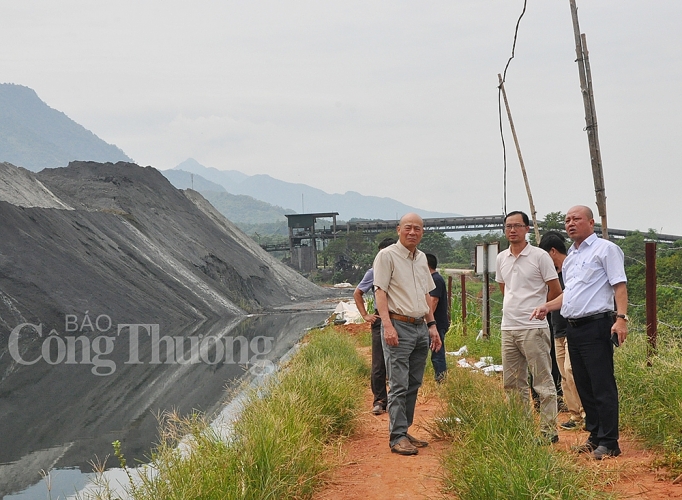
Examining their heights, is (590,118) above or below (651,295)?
above

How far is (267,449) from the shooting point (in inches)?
203

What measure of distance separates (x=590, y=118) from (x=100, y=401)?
8266mm

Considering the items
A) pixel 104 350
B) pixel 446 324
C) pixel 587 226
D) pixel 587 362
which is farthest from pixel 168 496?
pixel 104 350

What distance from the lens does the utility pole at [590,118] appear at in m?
8.19

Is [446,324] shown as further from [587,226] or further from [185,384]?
[185,384]

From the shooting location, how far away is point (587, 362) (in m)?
5.72

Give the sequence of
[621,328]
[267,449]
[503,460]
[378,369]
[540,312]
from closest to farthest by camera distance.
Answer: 1. [503,460]
2. [267,449]
3. [621,328]
4. [540,312]
5. [378,369]

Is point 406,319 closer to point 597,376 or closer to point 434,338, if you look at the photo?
point 434,338

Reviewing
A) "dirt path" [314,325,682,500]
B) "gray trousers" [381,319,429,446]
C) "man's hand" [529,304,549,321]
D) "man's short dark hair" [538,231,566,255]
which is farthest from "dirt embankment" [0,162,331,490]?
"man's short dark hair" [538,231,566,255]

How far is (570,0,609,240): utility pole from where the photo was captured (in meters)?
8.19

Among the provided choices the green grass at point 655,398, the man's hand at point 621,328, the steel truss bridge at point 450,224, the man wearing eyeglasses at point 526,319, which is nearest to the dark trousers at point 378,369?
the man wearing eyeglasses at point 526,319

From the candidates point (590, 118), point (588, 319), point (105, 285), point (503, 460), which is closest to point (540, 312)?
point (588, 319)

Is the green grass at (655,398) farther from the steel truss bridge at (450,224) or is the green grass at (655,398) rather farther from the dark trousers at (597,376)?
the steel truss bridge at (450,224)

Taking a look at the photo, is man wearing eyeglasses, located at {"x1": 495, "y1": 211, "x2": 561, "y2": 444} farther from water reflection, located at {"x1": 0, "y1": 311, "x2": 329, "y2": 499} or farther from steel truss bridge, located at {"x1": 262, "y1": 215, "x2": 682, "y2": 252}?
steel truss bridge, located at {"x1": 262, "y1": 215, "x2": 682, "y2": 252}
